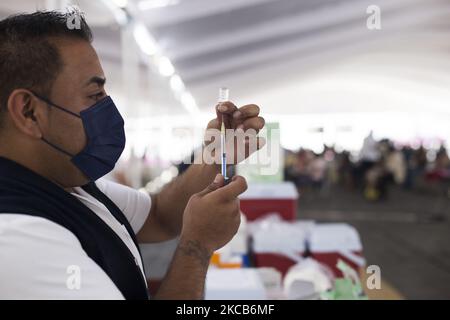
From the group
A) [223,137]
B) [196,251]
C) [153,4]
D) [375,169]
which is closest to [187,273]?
[196,251]

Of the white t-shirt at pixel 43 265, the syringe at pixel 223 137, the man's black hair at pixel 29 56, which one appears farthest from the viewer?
the syringe at pixel 223 137

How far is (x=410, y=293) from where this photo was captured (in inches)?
161

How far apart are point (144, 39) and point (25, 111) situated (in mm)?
4690

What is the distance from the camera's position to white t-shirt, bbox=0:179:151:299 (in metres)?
0.69

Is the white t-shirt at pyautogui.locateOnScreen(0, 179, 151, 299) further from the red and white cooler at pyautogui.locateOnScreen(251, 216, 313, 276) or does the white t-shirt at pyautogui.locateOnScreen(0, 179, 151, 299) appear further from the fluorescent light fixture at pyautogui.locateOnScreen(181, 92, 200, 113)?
the fluorescent light fixture at pyautogui.locateOnScreen(181, 92, 200, 113)

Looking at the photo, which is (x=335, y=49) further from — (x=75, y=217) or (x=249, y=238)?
(x=75, y=217)

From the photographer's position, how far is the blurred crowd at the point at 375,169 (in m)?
10.8

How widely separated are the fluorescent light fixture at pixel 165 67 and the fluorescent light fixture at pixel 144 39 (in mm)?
801

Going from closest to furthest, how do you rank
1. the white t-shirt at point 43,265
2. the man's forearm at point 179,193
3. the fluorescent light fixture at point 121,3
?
the white t-shirt at point 43,265
the man's forearm at point 179,193
the fluorescent light fixture at point 121,3

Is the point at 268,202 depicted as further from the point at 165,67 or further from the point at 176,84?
the point at 176,84

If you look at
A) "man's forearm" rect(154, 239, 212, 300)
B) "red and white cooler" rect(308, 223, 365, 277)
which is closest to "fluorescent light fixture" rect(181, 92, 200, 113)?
"red and white cooler" rect(308, 223, 365, 277)

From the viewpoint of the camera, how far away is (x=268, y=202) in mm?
3344

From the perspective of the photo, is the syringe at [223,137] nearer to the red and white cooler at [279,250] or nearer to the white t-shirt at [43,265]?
the white t-shirt at [43,265]

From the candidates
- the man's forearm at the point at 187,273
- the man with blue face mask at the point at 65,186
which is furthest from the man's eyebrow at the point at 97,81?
the man's forearm at the point at 187,273
